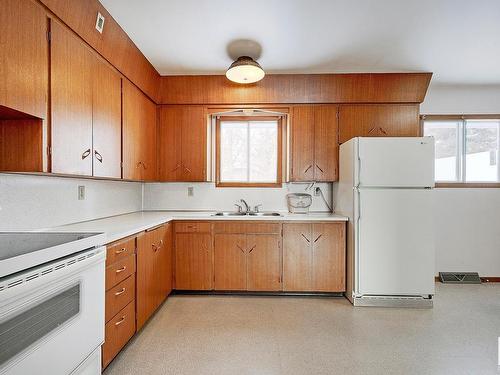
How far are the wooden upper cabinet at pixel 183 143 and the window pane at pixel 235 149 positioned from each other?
356mm

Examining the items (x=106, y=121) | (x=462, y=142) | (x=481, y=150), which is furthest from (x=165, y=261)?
(x=481, y=150)

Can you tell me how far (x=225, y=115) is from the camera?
3.84 m

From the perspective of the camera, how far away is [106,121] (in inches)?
95.0

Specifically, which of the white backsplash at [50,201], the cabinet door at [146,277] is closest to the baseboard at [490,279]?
the cabinet door at [146,277]

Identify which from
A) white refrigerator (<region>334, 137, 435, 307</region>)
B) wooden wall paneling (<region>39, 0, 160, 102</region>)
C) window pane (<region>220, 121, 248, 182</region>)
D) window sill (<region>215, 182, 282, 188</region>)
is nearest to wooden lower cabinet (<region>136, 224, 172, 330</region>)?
window sill (<region>215, 182, 282, 188</region>)

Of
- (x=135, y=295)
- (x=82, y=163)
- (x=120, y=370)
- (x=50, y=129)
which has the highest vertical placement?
(x=50, y=129)

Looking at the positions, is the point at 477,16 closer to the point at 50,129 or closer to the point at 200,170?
the point at 200,170

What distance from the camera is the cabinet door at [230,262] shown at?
325 cm

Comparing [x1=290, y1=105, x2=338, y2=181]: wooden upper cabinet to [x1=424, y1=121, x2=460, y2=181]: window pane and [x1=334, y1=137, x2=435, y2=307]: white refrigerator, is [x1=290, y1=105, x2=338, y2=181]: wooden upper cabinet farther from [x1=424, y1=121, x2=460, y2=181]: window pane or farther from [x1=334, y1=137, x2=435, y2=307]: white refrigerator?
[x1=424, y1=121, x2=460, y2=181]: window pane

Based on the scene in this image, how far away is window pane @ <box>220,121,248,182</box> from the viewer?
153 inches

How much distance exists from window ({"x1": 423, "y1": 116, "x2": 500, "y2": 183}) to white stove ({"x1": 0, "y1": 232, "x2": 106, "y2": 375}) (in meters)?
4.11

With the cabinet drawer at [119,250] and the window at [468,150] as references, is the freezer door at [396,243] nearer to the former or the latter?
the window at [468,150]

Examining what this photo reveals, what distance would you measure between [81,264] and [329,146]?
288 cm

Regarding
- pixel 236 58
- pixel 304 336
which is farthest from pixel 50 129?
pixel 304 336
